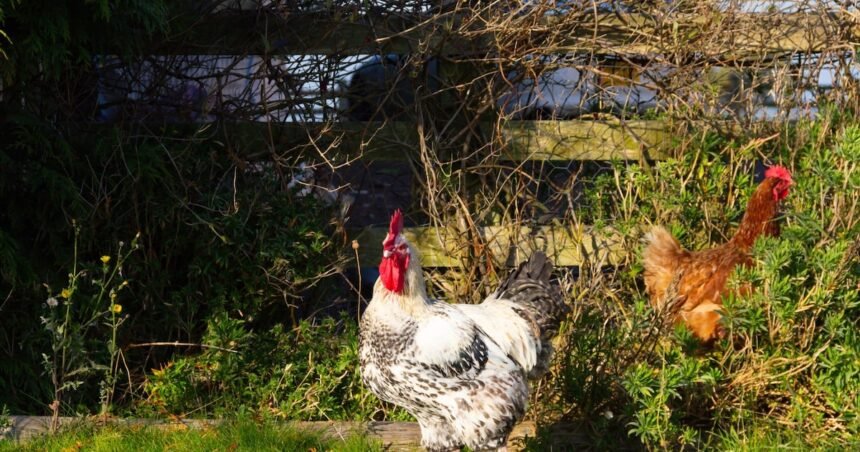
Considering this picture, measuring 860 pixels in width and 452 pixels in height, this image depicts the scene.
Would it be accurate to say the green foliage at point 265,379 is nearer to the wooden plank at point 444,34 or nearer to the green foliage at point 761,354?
the green foliage at point 761,354

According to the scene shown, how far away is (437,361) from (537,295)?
763mm

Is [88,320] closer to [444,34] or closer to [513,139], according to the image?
[444,34]

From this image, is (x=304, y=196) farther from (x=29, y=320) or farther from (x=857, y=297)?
(x=857, y=297)

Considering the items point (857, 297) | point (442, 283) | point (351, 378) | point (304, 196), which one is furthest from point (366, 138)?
point (857, 297)

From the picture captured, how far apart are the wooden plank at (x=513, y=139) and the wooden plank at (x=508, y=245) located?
44cm

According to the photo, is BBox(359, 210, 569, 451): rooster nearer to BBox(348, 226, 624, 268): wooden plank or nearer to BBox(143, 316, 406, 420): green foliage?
BBox(143, 316, 406, 420): green foliage

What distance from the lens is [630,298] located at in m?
5.50

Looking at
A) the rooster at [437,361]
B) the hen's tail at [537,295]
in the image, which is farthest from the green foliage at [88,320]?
the hen's tail at [537,295]

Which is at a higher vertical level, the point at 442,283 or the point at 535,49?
the point at 535,49

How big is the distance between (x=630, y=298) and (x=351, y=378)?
172cm

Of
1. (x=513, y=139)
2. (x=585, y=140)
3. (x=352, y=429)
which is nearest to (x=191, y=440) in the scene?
(x=352, y=429)

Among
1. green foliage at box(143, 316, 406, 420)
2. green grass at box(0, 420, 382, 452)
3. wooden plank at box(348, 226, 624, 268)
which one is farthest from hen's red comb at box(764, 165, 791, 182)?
green grass at box(0, 420, 382, 452)

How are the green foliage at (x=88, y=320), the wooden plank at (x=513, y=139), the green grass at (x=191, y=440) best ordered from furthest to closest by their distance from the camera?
1. the wooden plank at (x=513, y=139)
2. the green foliage at (x=88, y=320)
3. the green grass at (x=191, y=440)

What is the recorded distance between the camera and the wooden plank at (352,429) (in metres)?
4.45
